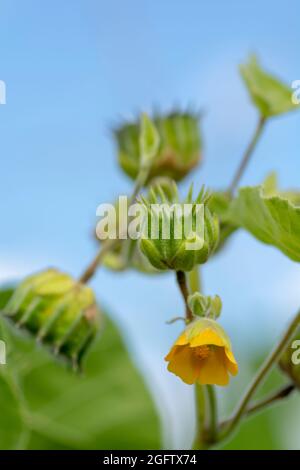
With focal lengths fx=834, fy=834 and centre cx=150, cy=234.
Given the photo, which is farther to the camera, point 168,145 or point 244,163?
point 168,145

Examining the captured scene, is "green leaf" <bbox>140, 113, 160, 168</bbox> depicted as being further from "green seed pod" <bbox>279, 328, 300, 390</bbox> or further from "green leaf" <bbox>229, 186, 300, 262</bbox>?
"green seed pod" <bbox>279, 328, 300, 390</bbox>

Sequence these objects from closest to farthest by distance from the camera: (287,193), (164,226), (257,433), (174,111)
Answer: (164,226) < (287,193) < (174,111) < (257,433)

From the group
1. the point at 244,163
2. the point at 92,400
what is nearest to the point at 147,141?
the point at 244,163

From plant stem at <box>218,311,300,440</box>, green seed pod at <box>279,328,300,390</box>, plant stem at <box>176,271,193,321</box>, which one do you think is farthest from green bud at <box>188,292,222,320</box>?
green seed pod at <box>279,328,300,390</box>

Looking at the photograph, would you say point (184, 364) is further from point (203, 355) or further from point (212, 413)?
point (212, 413)
